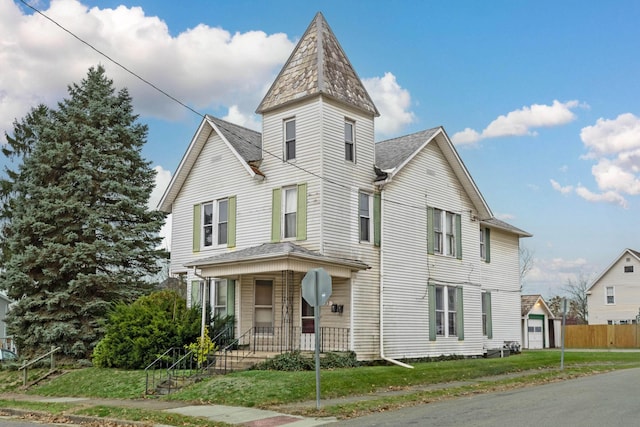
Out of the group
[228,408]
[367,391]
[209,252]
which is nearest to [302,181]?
[209,252]

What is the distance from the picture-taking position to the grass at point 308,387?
14.1 metres

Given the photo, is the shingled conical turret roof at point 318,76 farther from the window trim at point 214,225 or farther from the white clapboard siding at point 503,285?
the white clapboard siding at point 503,285

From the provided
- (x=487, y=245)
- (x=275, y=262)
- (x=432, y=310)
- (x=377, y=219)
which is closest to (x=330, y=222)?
(x=377, y=219)

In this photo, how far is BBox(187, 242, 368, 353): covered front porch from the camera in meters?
19.8

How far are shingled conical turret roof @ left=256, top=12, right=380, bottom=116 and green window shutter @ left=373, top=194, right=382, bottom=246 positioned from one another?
3.00 meters

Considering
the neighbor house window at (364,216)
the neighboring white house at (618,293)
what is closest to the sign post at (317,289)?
the neighbor house window at (364,216)

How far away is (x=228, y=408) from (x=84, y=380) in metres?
8.01

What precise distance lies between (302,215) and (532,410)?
10184mm

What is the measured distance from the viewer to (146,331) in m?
20.5

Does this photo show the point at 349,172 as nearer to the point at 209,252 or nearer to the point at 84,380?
the point at 209,252

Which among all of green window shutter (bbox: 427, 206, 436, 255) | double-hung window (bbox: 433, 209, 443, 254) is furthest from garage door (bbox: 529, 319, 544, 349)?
green window shutter (bbox: 427, 206, 436, 255)

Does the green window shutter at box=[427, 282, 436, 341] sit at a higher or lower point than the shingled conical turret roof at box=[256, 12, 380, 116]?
lower

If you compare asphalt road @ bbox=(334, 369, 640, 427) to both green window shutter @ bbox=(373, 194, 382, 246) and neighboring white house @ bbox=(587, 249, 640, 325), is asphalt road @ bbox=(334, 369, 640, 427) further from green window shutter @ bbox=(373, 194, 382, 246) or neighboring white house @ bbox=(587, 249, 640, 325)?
neighboring white house @ bbox=(587, 249, 640, 325)

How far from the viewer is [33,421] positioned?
46.4ft
